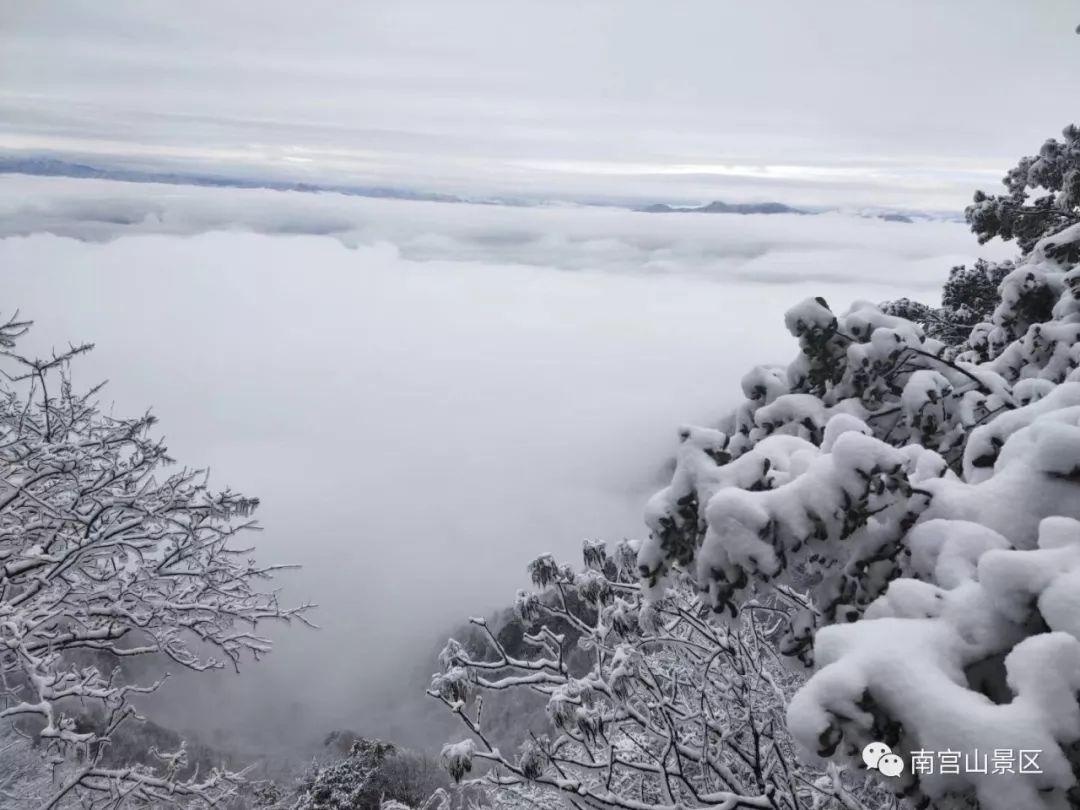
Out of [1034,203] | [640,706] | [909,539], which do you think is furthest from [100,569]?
[1034,203]

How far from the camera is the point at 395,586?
93.4 m

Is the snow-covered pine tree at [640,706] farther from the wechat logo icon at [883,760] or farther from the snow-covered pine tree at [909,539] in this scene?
the wechat logo icon at [883,760]

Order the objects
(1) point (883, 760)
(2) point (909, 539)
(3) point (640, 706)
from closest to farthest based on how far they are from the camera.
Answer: (1) point (883, 760) → (2) point (909, 539) → (3) point (640, 706)

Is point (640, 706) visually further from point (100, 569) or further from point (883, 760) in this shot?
point (100, 569)

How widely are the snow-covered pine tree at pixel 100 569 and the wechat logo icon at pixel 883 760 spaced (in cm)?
662

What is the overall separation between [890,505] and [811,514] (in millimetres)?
296

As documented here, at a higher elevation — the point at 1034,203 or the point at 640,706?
the point at 1034,203

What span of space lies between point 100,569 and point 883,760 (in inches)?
365

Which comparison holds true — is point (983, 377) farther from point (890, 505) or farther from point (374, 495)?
point (374, 495)

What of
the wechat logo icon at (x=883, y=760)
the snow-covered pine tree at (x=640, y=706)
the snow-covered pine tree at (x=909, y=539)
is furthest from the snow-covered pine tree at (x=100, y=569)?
the wechat logo icon at (x=883, y=760)

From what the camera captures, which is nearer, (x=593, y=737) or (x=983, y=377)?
(x=983, y=377)

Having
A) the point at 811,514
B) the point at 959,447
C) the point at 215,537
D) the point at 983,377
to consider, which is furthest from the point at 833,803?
the point at 215,537

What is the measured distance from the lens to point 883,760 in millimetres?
1684

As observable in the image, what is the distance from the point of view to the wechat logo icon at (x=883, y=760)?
5.52ft
